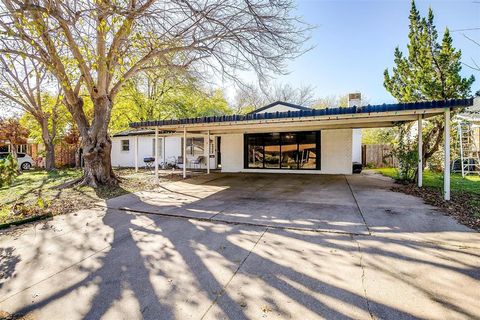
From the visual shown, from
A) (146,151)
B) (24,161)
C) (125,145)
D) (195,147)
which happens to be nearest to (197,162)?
(195,147)

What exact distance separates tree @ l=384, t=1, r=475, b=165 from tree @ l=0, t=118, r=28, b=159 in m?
24.3

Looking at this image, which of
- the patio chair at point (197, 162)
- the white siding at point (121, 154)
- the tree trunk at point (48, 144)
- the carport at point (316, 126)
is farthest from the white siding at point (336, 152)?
the tree trunk at point (48, 144)

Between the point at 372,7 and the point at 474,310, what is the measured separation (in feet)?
31.2

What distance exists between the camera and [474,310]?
2.21 meters

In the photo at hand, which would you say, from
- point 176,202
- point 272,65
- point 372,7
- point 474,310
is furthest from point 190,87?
point 474,310

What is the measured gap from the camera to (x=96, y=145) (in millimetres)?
8859

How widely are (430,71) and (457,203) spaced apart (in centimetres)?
658

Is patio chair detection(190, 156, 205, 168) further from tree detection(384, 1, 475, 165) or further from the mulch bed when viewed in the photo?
tree detection(384, 1, 475, 165)


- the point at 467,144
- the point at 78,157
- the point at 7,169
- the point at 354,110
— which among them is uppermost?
the point at 354,110

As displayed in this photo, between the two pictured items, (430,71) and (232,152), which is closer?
(430,71)

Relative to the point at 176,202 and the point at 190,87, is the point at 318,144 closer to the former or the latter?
the point at 190,87

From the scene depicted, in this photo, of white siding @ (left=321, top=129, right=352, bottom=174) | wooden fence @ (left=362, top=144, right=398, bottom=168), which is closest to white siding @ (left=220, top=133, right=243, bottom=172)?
white siding @ (left=321, top=129, right=352, bottom=174)

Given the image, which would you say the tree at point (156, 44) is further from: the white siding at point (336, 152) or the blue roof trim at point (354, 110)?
the white siding at point (336, 152)

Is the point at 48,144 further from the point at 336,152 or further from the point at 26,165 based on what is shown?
the point at 336,152
